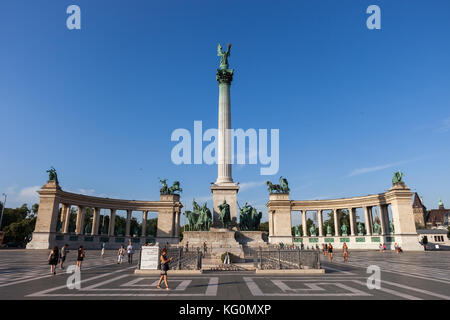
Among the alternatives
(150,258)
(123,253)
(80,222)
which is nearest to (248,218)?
(123,253)

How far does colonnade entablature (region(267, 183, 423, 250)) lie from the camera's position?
200 feet

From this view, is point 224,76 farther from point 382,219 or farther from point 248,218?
point 382,219

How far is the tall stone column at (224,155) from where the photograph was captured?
39125mm

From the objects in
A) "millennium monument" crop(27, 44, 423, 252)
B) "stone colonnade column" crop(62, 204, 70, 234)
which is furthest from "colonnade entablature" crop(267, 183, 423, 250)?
"stone colonnade column" crop(62, 204, 70, 234)

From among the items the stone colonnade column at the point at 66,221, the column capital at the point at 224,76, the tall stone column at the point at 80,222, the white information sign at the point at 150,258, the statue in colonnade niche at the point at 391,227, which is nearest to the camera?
the white information sign at the point at 150,258

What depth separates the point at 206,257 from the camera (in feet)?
88.9

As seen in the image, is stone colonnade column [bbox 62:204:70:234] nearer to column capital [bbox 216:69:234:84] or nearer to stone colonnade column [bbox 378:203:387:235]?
column capital [bbox 216:69:234:84]

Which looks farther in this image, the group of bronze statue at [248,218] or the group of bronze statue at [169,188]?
the group of bronze statue at [169,188]

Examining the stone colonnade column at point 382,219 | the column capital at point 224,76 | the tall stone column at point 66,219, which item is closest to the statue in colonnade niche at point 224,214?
the column capital at point 224,76

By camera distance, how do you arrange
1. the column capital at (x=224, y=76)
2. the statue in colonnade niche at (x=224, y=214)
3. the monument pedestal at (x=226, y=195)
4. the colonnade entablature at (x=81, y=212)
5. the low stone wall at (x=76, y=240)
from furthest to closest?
1. the colonnade entablature at (x=81, y=212)
2. the low stone wall at (x=76, y=240)
3. the column capital at (x=224, y=76)
4. the monument pedestal at (x=226, y=195)
5. the statue in colonnade niche at (x=224, y=214)

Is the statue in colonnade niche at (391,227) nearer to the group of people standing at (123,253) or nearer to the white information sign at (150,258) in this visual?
the group of people standing at (123,253)

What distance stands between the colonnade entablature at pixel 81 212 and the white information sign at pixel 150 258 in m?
51.6
